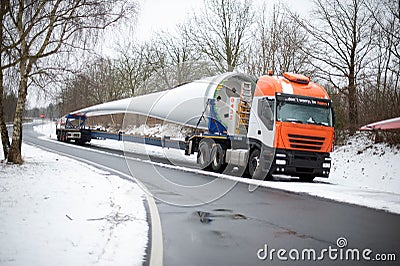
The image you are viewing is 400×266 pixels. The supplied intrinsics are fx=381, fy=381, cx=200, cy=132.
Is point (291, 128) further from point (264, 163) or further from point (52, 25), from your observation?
point (52, 25)

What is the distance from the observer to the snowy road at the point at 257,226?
15.9ft

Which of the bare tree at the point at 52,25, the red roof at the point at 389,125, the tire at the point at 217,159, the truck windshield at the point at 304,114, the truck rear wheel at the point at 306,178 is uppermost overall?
the bare tree at the point at 52,25

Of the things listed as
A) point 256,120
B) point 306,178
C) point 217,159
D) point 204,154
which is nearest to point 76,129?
point 204,154

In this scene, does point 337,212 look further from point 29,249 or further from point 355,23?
point 355,23

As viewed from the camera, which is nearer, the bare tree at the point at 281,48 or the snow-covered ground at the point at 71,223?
the snow-covered ground at the point at 71,223

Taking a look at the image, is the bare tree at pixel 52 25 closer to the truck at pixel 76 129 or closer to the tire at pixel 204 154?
the tire at pixel 204 154

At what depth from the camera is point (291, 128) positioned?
12820 mm

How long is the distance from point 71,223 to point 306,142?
29.8 feet

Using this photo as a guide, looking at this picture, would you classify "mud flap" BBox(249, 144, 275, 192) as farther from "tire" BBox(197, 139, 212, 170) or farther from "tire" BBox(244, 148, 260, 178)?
"tire" BBox(197, 139, 212, 170)

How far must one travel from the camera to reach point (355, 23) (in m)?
23.0

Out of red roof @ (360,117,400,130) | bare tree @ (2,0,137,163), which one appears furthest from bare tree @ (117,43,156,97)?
red roof @ (360,117,400,130)

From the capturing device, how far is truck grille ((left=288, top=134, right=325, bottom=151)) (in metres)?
12.9

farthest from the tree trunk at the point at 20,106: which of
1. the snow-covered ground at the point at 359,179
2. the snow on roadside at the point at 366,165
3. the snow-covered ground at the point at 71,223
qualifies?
the snow on roadside at the point at 366,165

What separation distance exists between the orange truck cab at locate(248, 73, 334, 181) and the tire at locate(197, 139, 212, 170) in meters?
3.03
